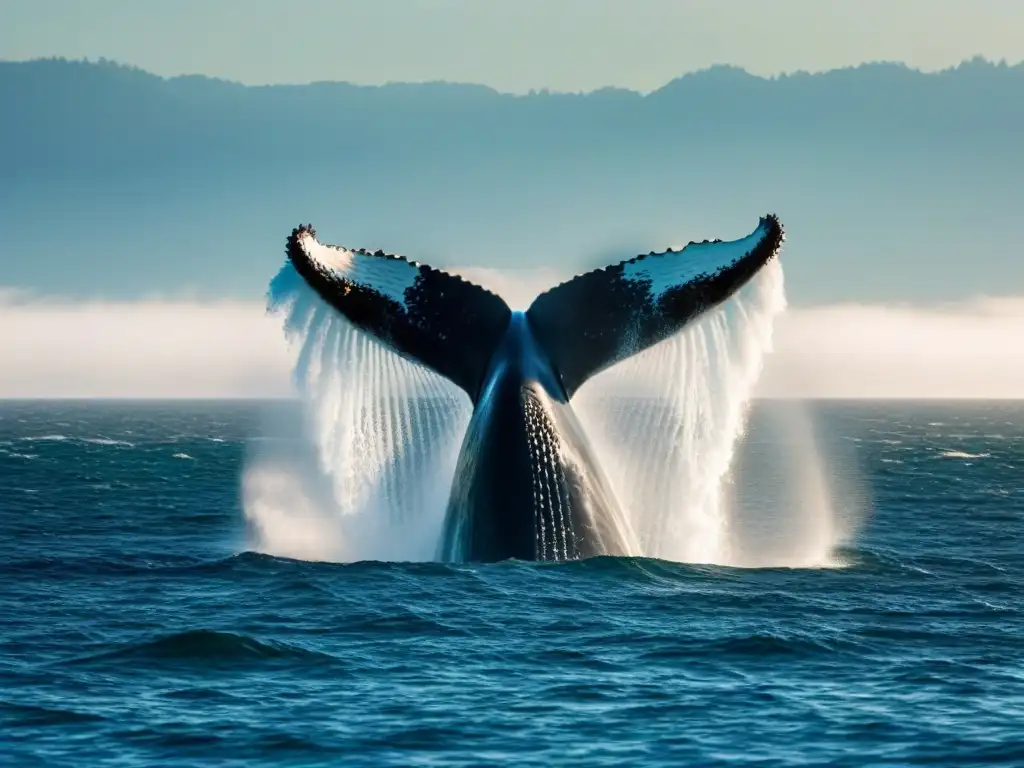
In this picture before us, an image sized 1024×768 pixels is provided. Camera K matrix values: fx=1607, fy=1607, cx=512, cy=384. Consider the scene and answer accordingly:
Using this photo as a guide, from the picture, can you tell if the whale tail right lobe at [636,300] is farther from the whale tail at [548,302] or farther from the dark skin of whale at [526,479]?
the dark skin of whale at [526,479]

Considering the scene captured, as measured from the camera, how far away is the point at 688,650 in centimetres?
1374

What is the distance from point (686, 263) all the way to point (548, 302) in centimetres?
153

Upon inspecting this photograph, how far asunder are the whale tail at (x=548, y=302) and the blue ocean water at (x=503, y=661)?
209 cm

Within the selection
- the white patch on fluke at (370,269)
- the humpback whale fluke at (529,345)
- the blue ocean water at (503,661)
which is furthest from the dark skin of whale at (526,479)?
the white patch on fluke at (370,269)

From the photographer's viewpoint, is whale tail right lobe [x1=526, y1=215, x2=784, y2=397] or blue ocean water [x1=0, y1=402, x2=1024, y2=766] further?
whale tail right lobe [x1=526, y1=215, x2=784, y2=397]

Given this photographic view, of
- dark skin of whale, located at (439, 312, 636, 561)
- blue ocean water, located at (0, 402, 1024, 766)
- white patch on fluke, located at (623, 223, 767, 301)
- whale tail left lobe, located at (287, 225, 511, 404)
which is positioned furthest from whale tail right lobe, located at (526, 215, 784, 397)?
blue ocean water, located at (0, 402, 1024, 766)

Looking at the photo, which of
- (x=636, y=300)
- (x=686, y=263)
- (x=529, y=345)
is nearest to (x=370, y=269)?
(x=529, y=345)

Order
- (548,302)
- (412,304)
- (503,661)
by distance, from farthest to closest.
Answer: (548,302), (412,304), (503,661)

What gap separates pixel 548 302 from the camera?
51.7 ft

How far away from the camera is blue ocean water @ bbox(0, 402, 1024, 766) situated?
10711 millimetres

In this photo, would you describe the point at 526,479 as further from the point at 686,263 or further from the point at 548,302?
the point at 686,263

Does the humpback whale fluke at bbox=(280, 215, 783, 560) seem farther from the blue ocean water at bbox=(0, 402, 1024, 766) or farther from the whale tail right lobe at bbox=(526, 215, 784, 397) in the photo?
the blue ocean water at bbox=(0, 402, 1024, 766)

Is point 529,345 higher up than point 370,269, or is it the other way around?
point 370,269

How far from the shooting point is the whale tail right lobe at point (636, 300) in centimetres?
1449
